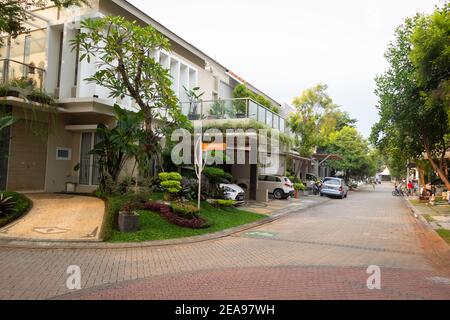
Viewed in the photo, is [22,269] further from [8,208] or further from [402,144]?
[402,144]

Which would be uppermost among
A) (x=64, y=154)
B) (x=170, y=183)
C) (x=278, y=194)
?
(x=64, y=154)

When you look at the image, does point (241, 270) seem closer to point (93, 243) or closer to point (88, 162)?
point (93, 243)

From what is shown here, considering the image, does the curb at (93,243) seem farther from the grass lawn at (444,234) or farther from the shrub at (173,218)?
the grass lawn at (444,234)

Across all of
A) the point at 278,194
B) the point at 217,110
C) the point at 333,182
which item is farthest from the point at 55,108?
the point at 333,182

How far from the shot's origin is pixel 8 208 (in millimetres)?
10117

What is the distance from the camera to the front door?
51.5 ft

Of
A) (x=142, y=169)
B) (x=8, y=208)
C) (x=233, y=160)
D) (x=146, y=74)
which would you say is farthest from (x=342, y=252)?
(x=233, y=160)

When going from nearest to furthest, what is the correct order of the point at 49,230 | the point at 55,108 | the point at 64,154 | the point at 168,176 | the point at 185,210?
1. the point at 49,230
2. the point at 185,210
3. the point at 168,176
4. the point at 55,108
5. the point at 64,154

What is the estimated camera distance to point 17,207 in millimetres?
10484

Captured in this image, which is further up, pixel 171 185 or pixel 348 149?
pixel 348 149

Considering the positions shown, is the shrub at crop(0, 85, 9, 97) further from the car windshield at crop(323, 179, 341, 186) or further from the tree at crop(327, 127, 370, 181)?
the tree at crop(327, 127, 370, 181)

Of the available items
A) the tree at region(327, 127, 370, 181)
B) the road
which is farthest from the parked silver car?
the road

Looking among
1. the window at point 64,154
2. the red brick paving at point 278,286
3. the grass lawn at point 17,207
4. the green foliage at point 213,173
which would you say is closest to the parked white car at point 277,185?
the green foliage at point 213,173

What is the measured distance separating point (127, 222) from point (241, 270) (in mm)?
4249
